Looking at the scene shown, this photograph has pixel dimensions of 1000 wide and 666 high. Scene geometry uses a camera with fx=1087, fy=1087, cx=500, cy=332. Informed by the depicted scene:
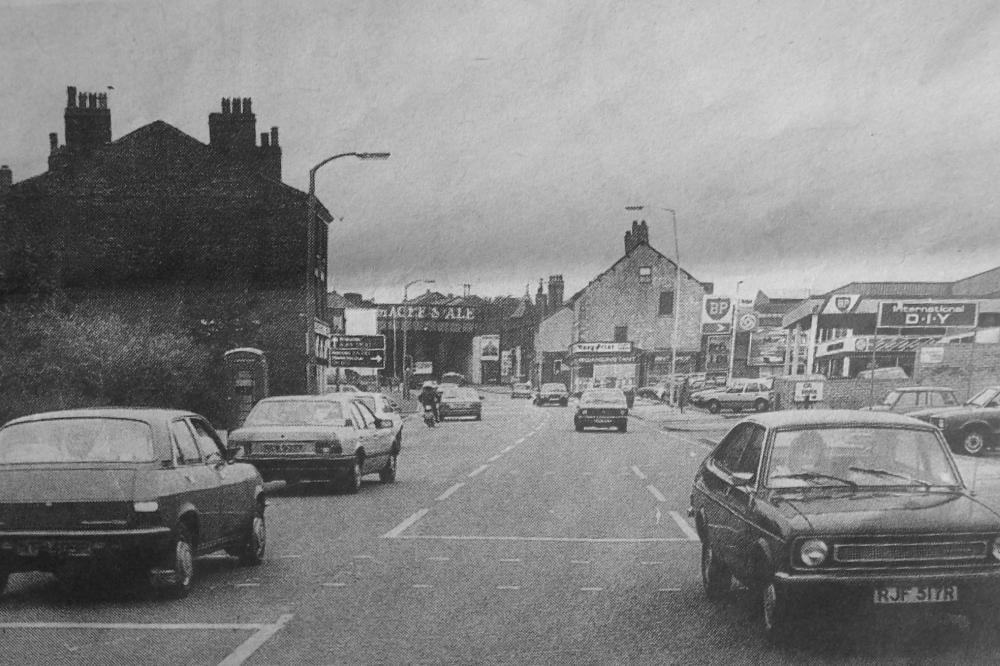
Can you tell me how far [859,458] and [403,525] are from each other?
632cm

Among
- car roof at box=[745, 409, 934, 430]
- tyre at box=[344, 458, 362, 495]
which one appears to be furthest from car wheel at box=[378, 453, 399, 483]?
car roof at box=[745, 409, 934, 430]

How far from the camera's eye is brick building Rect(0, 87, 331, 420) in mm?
41125

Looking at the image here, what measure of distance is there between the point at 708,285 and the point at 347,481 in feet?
265

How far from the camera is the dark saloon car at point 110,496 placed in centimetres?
730

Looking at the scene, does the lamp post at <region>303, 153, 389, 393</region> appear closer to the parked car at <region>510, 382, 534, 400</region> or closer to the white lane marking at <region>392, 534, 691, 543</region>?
the white lane marking at <region>392, 534, 691, 543</region>

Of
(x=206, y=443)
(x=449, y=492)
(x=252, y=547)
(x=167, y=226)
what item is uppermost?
(x=167, y=226)

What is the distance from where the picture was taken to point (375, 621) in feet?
22.6

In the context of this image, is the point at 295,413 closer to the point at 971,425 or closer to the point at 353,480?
the point at 353,480

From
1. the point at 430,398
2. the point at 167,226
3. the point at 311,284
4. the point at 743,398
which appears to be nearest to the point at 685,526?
the point at 311,284

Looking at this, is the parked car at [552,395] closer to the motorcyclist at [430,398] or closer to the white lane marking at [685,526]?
the motorcyclist at [430,398]

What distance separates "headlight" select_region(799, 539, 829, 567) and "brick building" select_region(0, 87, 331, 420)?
115 feet

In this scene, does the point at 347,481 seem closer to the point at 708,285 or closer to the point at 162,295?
the point at 162,295

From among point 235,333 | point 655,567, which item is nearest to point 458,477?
point 655,567

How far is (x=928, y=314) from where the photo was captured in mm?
28641
